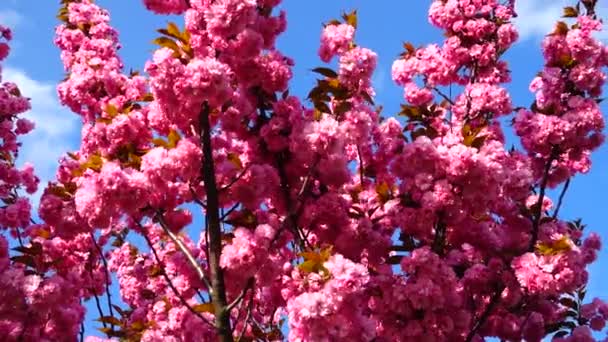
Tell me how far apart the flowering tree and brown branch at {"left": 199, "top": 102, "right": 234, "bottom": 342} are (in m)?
0.01

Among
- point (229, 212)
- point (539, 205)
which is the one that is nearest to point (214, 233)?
point (229, 212)

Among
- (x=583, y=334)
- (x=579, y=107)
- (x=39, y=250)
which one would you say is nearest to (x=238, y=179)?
(x=39, y=250)

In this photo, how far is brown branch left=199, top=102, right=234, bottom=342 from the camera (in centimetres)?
526

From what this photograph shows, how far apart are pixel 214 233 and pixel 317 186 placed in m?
1.45

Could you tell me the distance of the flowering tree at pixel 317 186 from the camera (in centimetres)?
553

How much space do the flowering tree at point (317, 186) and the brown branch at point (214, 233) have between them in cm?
1

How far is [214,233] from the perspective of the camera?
18.0ft

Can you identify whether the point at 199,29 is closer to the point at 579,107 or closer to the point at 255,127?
the point at 255,127

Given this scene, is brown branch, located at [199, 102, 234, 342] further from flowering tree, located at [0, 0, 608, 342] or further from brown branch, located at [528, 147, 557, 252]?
brown branch, located at [528, 147, 557, 252]

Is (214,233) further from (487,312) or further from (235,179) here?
(487,312)

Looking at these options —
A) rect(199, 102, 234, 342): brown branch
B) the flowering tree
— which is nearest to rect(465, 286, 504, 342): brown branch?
the flowering tree

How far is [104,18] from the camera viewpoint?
27.5 feet

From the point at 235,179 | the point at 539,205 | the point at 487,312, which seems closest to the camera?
the point at 235,179

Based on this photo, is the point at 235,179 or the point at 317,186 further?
the point at 317,186
